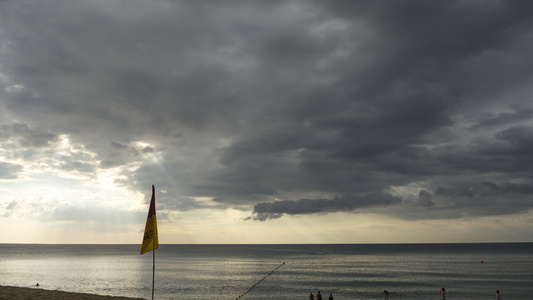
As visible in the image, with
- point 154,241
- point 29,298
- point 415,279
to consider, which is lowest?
point 415,279

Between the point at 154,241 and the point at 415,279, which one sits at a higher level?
the point at 154,241

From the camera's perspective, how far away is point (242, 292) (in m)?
73.1

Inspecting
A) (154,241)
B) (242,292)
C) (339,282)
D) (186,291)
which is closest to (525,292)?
(339,282)

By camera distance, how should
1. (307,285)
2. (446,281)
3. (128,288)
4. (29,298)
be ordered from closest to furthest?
1. (29,298)
2. (128,288)
3. (307,285)
4. (446,281)

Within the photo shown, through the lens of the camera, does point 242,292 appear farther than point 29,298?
Yes

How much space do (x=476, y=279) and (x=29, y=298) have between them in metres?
93.7

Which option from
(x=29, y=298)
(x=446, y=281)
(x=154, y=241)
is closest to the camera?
(x=154, y=241)

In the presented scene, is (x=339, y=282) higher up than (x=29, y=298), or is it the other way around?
(x=29, y=298)

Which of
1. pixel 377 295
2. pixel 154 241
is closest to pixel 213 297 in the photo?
pixel 377 295

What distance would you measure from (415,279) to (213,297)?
53.3 m

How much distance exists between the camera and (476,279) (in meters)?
92.3

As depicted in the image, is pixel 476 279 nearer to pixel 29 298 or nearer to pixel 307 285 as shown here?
pixel 307 285

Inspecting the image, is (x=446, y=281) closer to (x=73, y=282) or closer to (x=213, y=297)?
(x=213, y=297)

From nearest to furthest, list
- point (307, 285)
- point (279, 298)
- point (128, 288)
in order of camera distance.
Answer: point (279, 298) < point (128, 288) < point (307, 285)
